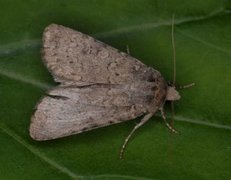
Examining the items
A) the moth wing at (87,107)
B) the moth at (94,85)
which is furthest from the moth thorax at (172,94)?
the moth wing at (87,107)

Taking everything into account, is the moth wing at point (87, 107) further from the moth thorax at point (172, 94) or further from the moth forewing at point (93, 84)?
the moth thorax at point (172, 94)

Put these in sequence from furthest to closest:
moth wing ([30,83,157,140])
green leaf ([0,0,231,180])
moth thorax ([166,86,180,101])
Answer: moth thorax ([166,86,180,101]) < moth wing ([30,83,157,140]) < green leaf ([0,0,231,180])

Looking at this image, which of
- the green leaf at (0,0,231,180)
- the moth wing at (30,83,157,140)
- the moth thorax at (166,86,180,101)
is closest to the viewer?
the green leaf at (0,0,231,180)

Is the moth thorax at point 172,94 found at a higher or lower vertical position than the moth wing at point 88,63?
lower

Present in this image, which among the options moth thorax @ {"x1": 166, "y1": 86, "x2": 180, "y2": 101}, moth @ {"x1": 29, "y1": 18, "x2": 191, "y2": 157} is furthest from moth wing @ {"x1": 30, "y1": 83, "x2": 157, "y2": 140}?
moth thorax @ {"x1": 166, "y1": 86, "x2": 180, "y2": 101}

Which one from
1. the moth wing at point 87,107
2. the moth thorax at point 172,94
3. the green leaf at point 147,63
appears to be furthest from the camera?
the moth thorax at point 172,94

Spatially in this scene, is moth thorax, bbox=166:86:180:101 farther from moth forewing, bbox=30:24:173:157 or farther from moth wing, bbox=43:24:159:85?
moth wing, bbox=43:24:159:85
